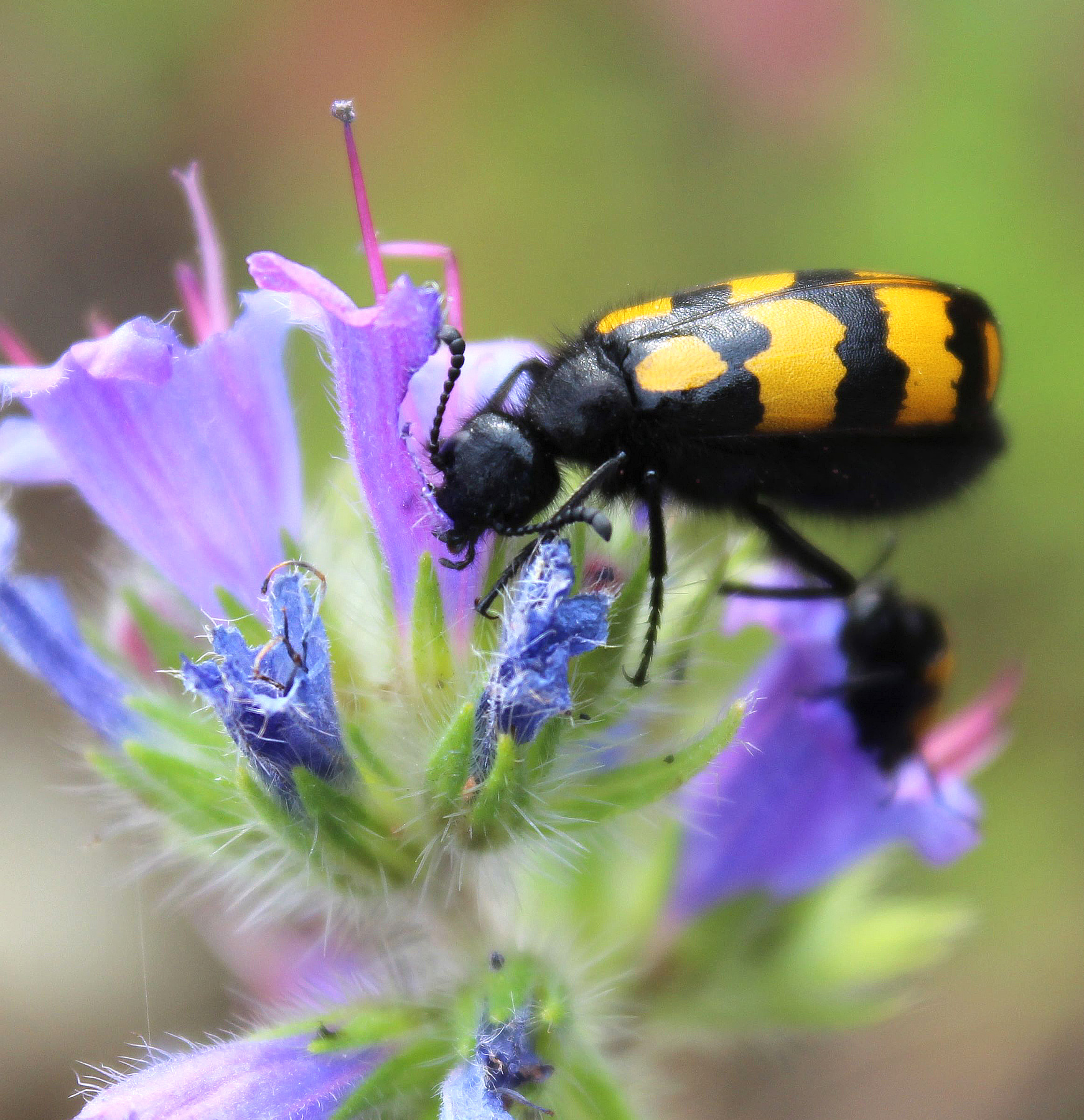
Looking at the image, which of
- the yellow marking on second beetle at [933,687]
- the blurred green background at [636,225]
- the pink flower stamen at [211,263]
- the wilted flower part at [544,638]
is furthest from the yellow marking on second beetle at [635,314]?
the blurred green background at [636,225]

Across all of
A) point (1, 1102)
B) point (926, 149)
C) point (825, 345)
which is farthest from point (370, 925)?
point (926, 149)

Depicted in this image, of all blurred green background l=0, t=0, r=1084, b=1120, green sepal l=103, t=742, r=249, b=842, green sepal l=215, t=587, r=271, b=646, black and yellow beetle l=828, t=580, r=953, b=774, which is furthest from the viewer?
blurred green background l=0, t=0, r=1084, b=1120

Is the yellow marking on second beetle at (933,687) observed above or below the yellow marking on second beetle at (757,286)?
below

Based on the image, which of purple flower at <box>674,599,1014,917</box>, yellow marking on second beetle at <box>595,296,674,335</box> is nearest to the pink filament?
yellow marking on second beetle at <box>595,296,674,335</box>

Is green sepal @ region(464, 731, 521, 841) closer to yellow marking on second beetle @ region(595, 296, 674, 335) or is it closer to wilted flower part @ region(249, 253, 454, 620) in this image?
wilted flower part @ region(249, 253, 454, 620)

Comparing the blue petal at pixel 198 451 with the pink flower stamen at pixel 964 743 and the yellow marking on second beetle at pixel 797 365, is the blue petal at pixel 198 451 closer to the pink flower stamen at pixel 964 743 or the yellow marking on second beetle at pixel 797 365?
the yellow marking on second beetle at pixel 797 365

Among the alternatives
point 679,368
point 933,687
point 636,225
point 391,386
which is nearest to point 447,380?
point 391,386
